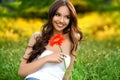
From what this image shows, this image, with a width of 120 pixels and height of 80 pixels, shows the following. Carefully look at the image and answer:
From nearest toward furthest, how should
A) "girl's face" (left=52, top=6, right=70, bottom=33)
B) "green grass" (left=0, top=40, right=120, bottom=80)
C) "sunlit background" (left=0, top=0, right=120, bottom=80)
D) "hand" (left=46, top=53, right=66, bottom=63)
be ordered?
"hand" (left=46, top=53, right=66, bottom=63), "girl's face" (left=52, top=6, right=70, bottom=33), "green grass" (left=0, top=40, right=120, bottom=80), "sunlit background" (left=0, top=0, right=120, bottom=80)

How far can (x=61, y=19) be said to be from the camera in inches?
156

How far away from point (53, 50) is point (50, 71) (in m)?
0.19

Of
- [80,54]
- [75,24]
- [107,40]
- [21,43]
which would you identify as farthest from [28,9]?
[75,24]

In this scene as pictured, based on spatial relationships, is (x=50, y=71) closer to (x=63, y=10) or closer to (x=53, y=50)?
(x=53, y=50)

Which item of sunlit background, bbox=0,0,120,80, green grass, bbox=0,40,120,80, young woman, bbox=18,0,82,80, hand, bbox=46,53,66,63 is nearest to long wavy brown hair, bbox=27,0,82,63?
young woman, bbox=18,0,82,80

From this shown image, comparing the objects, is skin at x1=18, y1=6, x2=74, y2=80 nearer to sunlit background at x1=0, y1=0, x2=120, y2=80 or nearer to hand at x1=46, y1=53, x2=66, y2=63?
hand at x1=46, y1=53, x2=66, y2=63

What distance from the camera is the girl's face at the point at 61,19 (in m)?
3.99

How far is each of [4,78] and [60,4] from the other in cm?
212

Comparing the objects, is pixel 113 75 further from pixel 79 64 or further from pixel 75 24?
pixel 75 24

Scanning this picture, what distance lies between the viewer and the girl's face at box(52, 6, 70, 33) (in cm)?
399

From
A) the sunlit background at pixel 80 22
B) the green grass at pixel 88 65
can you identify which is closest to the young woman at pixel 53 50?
the green grass at pixel 88 65

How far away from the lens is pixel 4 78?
589cm

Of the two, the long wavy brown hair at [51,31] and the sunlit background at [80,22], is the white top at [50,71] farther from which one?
the sunlit background at [80,22]

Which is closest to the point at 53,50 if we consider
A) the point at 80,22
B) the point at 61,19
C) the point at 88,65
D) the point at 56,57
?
the point at 56,57
